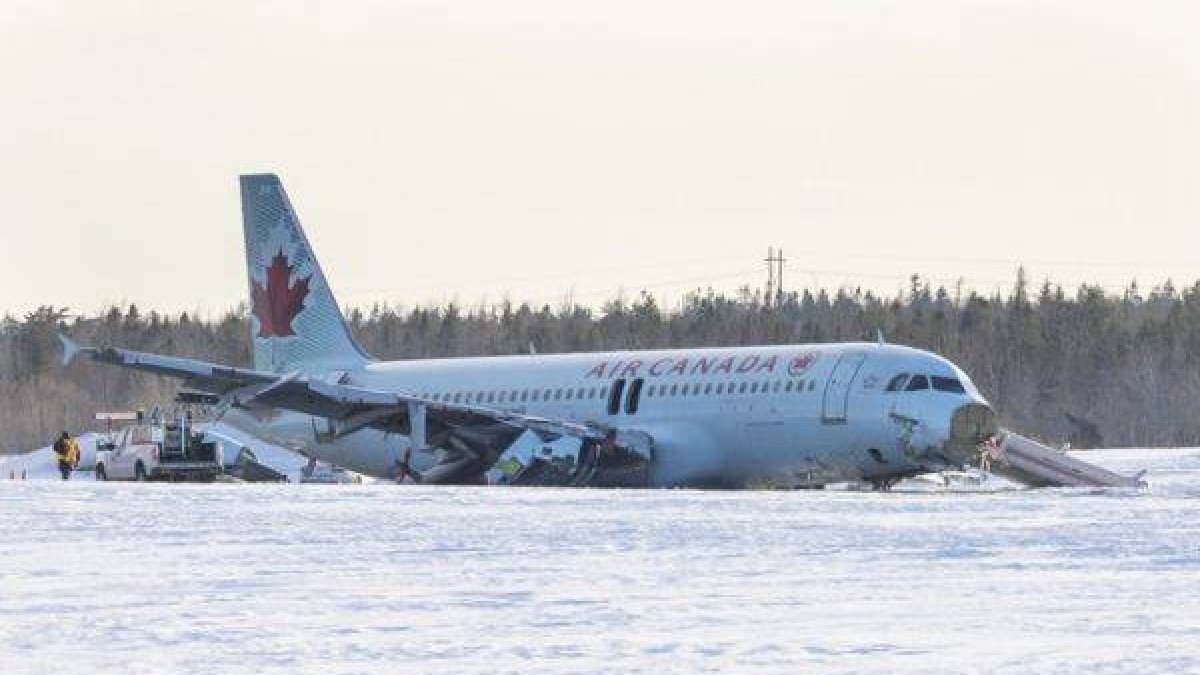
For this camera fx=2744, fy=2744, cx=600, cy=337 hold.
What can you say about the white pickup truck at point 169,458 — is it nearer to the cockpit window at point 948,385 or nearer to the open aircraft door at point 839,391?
the open aircraft door at point 839,391

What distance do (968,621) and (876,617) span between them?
0.80 meters

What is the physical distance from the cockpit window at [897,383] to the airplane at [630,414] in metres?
0.04

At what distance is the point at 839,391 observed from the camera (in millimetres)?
52969

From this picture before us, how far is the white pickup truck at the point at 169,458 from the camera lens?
73.2 m

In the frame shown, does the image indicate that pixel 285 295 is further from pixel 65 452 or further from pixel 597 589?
pixel 597 589

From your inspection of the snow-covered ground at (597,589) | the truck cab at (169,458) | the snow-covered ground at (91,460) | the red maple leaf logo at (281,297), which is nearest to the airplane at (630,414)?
the red maple leaf logo at (281,297)

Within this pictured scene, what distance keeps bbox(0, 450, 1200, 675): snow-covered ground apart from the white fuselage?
1016cm

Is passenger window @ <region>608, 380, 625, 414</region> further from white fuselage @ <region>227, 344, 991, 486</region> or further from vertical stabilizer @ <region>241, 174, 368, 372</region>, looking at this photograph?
vertical stabilizer @ <region>241, 174, 368, 372</region>

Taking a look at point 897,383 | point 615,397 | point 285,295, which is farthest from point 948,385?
point 285,295

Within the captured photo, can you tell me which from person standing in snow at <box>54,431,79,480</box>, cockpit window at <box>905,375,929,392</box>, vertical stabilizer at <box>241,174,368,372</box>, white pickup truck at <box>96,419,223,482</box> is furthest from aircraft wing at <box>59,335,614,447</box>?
white pickup truck at <box>96,419,223,482</box>

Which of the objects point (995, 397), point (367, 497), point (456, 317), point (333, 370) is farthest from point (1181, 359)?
point (367, 497)

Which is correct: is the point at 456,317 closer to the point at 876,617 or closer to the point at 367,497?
the point at 367,497

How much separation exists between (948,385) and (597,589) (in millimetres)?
27986

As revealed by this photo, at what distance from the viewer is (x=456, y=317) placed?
181250 millimetres
